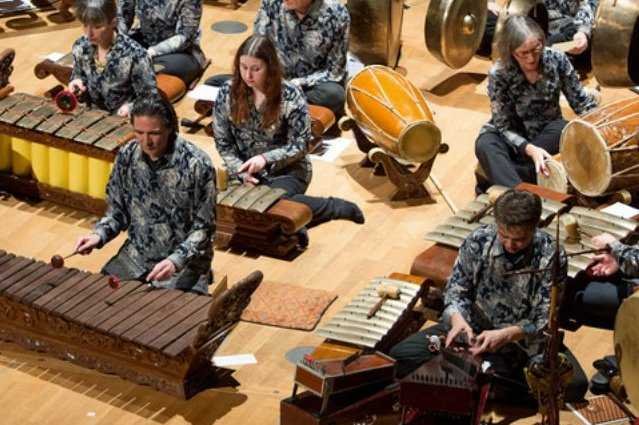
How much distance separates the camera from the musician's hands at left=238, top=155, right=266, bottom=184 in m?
6.98

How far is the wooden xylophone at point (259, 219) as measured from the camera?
6852 millimetres

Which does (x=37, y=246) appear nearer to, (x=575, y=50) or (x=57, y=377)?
(x=57, y=377)

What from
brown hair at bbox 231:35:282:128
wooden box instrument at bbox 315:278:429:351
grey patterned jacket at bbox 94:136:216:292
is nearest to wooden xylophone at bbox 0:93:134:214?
brown hair at bbox 231:35:282:128

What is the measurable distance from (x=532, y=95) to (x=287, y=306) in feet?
5.49

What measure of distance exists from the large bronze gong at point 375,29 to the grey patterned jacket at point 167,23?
2.92 ft

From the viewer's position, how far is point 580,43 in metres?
8.63

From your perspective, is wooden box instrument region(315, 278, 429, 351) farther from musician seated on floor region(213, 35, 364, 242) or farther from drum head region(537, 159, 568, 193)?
drum head region(537, 159, 568, 193)

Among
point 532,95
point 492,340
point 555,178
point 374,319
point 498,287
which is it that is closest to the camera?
point 492,340

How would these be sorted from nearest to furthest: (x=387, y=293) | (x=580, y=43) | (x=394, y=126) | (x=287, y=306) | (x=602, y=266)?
1. (x=387, y=293)
2. (x=602, y=266)
3. (x=287, y=306)
4. (x=394, y=126)
5. (x=580, y=43)

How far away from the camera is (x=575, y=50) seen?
8.63 meters

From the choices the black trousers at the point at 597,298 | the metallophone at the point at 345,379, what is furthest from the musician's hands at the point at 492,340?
the black trousers at the point at 597,298

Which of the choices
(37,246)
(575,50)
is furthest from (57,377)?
(575,50)

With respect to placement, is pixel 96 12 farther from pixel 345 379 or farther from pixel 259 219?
pixel 345 379

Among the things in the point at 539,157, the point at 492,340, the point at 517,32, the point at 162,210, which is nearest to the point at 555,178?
the point at 539,157
